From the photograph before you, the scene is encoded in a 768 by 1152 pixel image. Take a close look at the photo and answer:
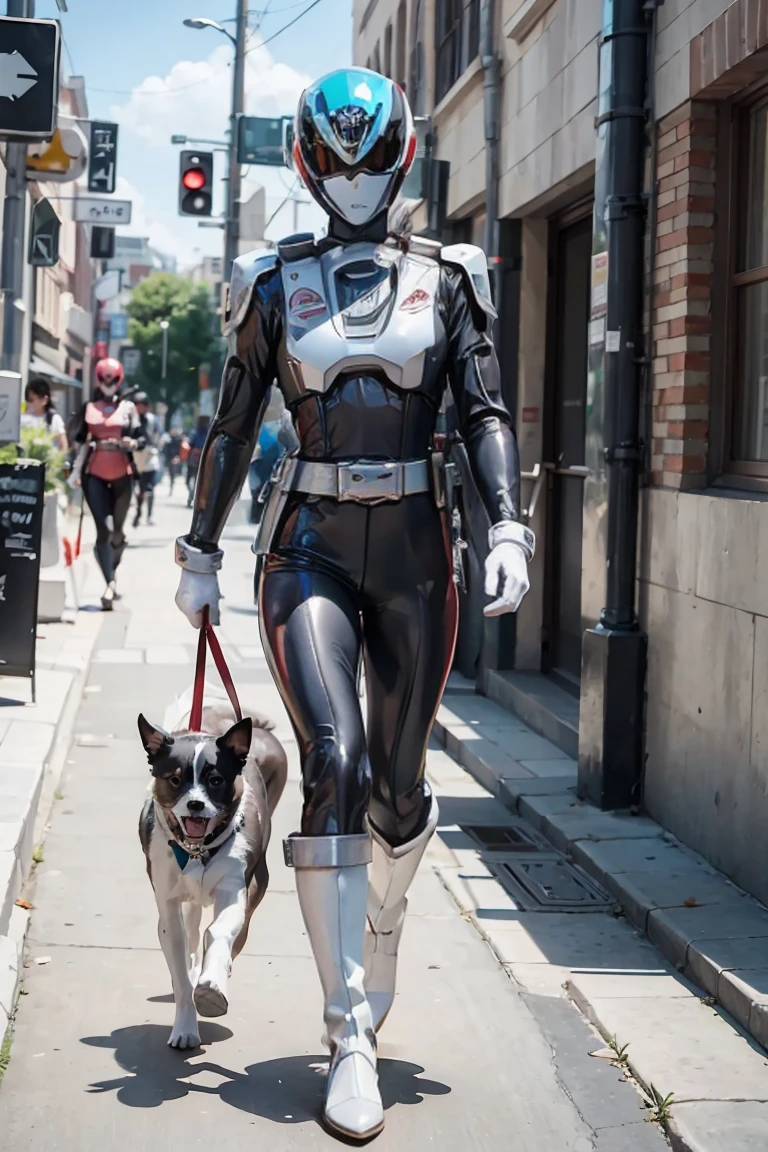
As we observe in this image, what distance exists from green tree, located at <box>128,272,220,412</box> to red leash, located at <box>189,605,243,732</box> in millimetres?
88663

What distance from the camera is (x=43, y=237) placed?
1683 cm

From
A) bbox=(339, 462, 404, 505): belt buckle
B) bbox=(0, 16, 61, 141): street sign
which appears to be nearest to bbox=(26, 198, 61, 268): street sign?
bbox=(0, 16, 61, 141): street sign

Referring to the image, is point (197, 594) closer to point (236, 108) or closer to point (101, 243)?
point (101, 243)

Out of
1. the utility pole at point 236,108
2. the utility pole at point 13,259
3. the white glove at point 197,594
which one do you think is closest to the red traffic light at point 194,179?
the utility pole at point 236,108

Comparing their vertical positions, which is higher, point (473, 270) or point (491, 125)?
point (491, 125)

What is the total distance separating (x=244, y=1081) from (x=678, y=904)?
2.08 m

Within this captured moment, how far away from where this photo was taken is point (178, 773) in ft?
12.9

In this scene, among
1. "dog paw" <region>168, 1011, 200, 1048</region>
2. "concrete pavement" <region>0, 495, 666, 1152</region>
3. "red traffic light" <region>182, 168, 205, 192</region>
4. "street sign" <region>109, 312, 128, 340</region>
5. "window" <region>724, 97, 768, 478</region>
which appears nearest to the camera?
"concrete pavement" <region>0, 495, 666, 1152</region>

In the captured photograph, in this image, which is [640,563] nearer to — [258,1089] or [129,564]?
[258,1089]

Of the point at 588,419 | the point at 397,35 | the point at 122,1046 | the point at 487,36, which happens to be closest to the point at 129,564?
the point at 397,35

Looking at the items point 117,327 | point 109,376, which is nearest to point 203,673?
point 109,376

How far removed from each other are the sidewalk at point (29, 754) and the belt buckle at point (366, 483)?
5.55 ft

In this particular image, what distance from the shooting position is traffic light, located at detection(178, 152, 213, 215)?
2192 cm

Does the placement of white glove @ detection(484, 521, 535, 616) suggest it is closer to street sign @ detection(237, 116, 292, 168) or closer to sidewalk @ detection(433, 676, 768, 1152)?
sidewalk @ detection(433, 676, 768, 1152)
